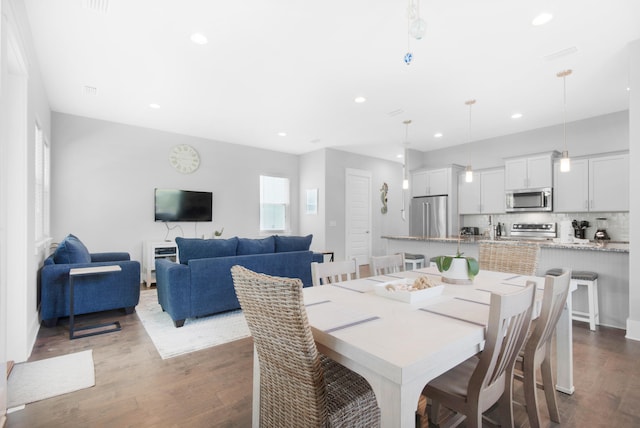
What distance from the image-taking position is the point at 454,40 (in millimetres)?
2781

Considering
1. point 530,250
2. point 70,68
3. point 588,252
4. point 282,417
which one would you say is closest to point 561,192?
point 588,252

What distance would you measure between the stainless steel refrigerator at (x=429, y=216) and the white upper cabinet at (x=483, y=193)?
40cm

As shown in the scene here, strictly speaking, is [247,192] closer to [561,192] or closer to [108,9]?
[108,9]

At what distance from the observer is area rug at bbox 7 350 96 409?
2049 millimetres

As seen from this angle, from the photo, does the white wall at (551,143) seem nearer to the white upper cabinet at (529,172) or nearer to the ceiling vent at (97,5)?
the white upper cabinet at (529,172)

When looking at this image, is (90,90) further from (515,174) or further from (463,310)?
(515,174)

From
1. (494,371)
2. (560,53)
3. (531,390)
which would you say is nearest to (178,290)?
(494,371)

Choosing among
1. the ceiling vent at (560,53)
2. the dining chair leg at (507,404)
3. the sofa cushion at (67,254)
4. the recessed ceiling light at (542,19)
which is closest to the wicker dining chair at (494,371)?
the dining chair leg at (507,404)

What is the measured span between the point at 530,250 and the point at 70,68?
5.02 metres

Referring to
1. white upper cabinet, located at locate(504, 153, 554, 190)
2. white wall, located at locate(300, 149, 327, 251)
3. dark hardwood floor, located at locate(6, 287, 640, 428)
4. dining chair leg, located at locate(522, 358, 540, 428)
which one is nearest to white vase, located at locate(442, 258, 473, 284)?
dining chair leg, located at locate(522, 358, 540, 428)

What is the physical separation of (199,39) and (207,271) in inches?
91.1

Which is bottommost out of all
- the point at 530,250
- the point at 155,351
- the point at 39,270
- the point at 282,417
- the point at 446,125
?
the point at 155,351

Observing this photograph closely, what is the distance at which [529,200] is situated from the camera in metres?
5.41

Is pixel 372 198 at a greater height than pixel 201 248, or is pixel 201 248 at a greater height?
pixel 372 198
